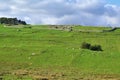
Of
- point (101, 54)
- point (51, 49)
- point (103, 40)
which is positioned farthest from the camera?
point (103, 40)

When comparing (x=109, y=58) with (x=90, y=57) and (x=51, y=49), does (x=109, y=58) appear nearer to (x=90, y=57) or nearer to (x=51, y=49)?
(x=90, y=57)

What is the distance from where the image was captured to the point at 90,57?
52594 millimetres

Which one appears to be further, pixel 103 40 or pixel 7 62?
pixel 103 40

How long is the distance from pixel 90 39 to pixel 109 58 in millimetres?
39698

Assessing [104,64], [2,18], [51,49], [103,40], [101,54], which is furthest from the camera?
[2,18]

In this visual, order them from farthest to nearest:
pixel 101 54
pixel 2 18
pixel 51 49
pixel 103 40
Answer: pixel 2 18, pixel 103 40, pixel 51 49, pixel 101 54

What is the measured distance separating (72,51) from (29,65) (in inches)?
283

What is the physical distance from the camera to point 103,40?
90.2 meters

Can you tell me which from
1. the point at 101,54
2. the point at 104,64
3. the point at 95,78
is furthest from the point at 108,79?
the point at 101,54

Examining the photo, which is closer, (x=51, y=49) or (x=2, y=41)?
(x=51, y=49)

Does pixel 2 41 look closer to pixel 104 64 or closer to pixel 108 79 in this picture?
pixel 104 64

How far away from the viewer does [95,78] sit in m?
41.0

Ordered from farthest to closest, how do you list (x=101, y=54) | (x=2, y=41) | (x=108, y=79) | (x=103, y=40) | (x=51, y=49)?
(x=103, y=40) → (x=2, y=41) → (x=51, y=49) → (x=101, y=54) → (x=108, y=79)

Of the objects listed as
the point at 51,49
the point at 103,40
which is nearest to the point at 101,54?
the point at 51,49
